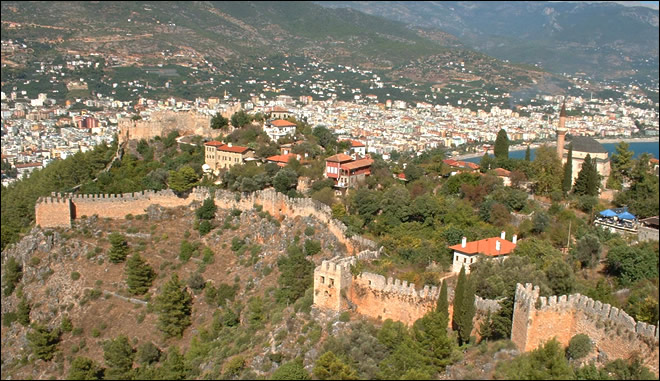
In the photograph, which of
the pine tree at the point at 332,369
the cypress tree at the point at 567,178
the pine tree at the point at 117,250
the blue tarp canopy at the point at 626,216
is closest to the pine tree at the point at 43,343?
the pine tree at the point at 117,250

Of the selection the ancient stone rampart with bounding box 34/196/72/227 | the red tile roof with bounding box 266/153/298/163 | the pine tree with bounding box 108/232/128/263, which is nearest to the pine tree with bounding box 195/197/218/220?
the pine tree with bounding box 108/232/128/263

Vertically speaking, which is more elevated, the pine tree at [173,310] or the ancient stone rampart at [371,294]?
the ancient stone rampart at [371,294]

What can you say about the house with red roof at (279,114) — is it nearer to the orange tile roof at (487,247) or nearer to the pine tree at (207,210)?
the pine tree at (207,210)

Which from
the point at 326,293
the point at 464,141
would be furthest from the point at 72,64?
the point at 326,293

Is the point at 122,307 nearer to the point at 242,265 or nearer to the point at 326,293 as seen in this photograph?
the point at 242,265

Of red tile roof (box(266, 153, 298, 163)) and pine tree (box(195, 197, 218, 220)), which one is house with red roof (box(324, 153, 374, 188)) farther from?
pine tree (box(195, 197, 218, 220))

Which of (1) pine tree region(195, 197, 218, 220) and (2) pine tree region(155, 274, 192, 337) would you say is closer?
(2) pine tree region(155, 274, 192, 337)

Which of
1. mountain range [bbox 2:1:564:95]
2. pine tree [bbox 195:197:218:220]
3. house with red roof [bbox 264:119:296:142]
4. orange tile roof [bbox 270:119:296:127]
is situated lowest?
pine tree [bbox 195:197:218:220]
